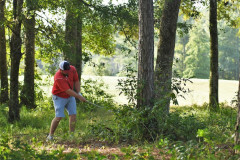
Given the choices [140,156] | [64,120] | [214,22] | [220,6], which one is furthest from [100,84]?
[140,156]

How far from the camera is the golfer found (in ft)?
24.6

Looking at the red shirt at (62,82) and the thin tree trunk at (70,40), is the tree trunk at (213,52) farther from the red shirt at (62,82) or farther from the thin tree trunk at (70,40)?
the red shirt at (62,82)

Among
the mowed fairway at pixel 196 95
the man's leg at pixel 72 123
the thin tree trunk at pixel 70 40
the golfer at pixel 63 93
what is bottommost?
the mowed fairway at pixel 196 95

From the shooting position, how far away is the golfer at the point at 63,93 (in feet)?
24.6

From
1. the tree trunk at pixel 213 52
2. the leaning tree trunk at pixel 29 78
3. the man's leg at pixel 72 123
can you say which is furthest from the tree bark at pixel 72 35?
the tree trunk at pixel 213 52

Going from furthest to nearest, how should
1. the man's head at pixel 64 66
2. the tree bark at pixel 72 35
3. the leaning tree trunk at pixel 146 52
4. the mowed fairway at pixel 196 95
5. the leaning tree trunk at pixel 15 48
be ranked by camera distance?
the mowed fairway at pixel 196 95, the tree bark at pixel 72 35, the leaning tree trunk at pixel 15 48, the man's head at pixel 64 66, the leaning tree trunk at pixel 146 52

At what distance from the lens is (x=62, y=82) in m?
7.52

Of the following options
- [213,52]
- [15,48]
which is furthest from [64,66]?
[213,52]

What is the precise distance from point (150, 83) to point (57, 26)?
5.56 meters

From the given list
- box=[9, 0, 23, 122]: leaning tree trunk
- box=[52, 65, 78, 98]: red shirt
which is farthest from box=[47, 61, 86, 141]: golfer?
box=[9, 0, 23, 122]: leaning tree trunk

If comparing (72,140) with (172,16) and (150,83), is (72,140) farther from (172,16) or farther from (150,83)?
(172,16)

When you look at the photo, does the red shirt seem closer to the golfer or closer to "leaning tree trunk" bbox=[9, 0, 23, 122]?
the golfer

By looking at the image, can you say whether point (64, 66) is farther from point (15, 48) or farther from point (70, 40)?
point (70, 40)

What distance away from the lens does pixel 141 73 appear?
7.07 m
